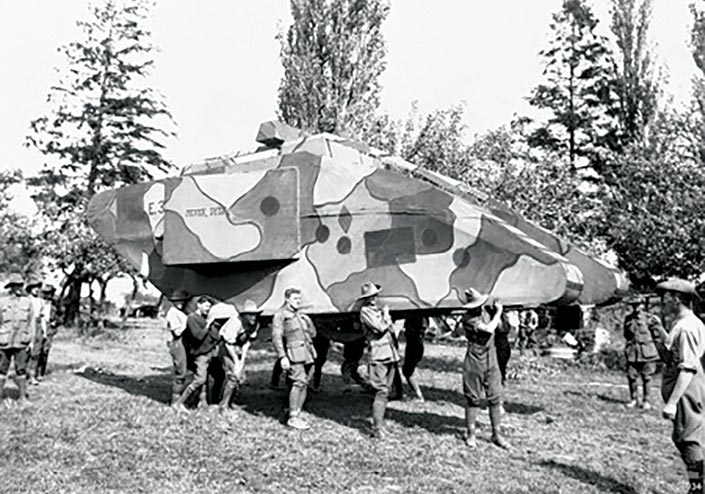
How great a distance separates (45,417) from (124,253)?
2.88m

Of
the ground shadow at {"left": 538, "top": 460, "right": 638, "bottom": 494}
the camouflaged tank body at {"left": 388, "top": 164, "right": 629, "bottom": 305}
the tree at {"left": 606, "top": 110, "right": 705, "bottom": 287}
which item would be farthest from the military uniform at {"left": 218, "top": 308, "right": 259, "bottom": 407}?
the tree at {"left": 606, "top": 110, "right": 705, "bottom": 287}

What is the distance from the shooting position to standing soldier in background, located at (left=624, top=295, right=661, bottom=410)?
43.1 ft

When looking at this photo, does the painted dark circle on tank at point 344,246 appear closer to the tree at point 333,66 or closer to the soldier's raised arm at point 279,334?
the soldier's raised arm at point 279,334

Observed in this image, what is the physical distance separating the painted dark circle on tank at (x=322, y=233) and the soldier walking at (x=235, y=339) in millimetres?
1367

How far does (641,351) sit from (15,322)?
994 centimetres

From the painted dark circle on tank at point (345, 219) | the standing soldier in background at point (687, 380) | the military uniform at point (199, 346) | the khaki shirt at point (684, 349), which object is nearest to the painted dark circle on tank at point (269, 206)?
the painted dark circle on tank at point (345, 219)

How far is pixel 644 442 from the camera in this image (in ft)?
34.0

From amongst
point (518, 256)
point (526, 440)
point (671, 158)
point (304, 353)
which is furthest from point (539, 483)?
point (671, 158)

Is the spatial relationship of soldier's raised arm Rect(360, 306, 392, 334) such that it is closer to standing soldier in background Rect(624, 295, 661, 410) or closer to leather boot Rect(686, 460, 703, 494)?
leather boot Rect(686, 460, 703, 494)

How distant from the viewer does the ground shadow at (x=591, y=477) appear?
773 cm

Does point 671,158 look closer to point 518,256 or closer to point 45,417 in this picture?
point 518,256

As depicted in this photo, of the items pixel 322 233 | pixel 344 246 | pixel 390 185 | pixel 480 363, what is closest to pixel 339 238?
pixel 344 246

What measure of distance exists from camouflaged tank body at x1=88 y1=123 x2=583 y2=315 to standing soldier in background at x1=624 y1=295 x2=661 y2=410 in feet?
14.3

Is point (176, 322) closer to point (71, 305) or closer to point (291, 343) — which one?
point (291, 343)
